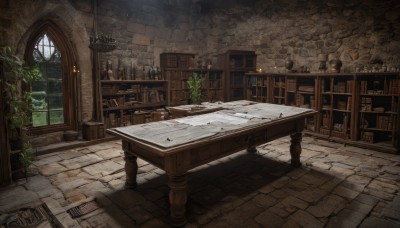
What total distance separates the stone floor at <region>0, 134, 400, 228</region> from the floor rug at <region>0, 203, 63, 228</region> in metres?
0.08

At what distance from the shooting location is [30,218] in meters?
2.62

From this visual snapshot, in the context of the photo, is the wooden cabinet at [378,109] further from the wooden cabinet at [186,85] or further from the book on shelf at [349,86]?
the wooden cabinet at [186,85]

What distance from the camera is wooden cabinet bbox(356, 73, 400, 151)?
4.68 meters

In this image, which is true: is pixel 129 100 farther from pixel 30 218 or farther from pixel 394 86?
pixel 394 86

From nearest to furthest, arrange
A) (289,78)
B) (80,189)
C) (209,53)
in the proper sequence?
(80,189)
(289,78)
(209,53)

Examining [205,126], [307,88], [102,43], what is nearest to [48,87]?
[102,43]

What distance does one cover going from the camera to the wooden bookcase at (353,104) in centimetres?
478

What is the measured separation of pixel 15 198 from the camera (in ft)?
9.99

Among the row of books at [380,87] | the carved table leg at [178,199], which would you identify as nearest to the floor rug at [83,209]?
the carved table leg at [178,199]

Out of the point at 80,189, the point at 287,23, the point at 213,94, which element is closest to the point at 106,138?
the point at 80,189

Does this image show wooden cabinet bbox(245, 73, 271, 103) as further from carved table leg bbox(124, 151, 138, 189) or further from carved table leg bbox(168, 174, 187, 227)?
carved table leg bbox(168, 174, 187, 227)

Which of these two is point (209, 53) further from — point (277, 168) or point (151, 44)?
point (277, 168)

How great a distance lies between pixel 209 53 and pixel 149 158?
6467mm

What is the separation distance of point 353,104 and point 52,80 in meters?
6.19
